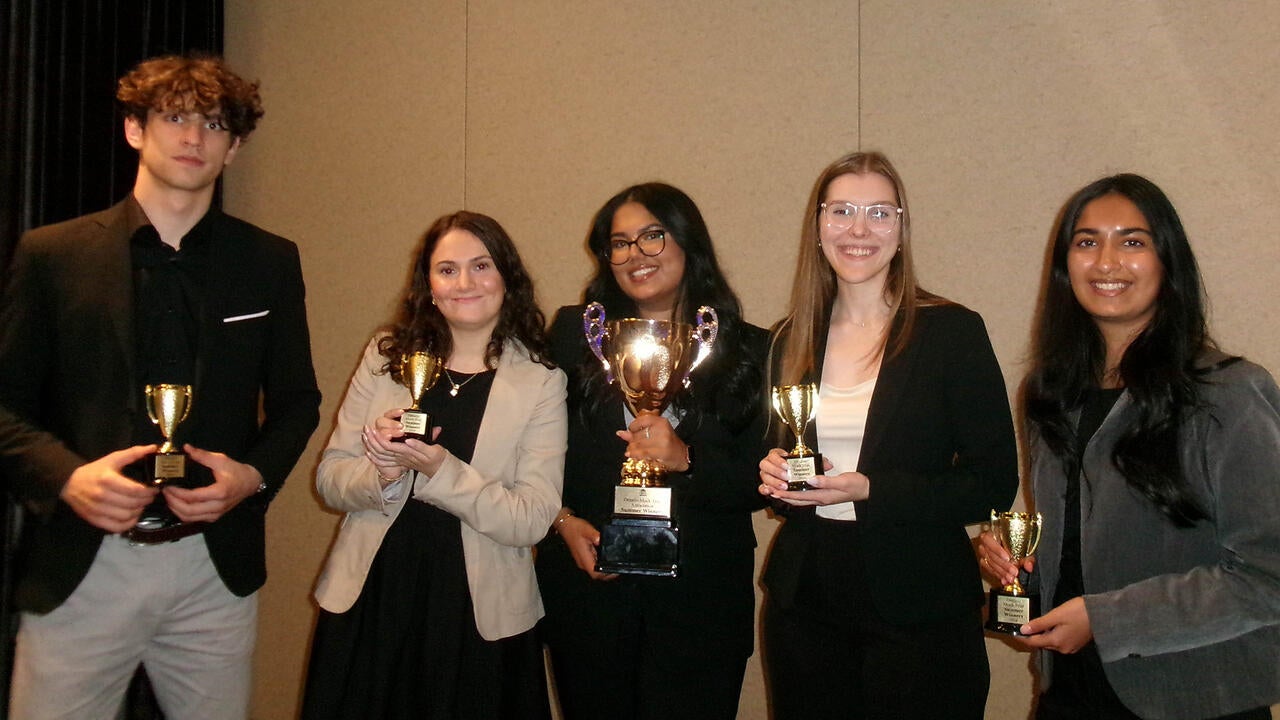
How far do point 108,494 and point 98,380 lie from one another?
1.07 feet

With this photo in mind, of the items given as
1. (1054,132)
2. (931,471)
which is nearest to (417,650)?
(931,471)

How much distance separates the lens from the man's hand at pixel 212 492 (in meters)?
2.01

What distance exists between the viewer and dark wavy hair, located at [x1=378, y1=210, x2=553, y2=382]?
2479mm

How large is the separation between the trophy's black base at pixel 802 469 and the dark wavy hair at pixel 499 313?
0.78 metres

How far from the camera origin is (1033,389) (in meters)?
A: 2.17

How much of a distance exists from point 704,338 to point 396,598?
105 cm

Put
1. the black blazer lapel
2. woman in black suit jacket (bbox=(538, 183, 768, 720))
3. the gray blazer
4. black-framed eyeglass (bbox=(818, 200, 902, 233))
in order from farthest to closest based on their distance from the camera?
woman in black suit jacket (bbox=(538, 183, 768, 720))
black-framed eyeglass (bbox=(818, 200, 902, 233))
the black blazer lapel
the gray blazer

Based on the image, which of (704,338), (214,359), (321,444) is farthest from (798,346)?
(321,444)

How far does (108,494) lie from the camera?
1926 mm

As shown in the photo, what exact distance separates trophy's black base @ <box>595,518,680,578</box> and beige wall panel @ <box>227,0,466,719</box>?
247 centimetres

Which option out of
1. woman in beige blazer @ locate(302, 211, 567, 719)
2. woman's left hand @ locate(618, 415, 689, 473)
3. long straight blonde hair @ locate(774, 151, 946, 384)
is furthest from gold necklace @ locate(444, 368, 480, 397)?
long straight blonde hair @ locate(774, 151, 946, 384)

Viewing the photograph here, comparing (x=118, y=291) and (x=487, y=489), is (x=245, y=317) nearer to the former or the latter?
(x=118, y=291)

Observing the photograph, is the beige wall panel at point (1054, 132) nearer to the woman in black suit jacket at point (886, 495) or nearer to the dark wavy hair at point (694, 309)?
the dark wavy hair at point (694, 309)

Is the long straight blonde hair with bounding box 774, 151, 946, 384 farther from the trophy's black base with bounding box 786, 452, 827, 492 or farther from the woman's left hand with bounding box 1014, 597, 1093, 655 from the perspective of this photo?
the woman's left hand with bounding box 1014, 597, 1093, 655
